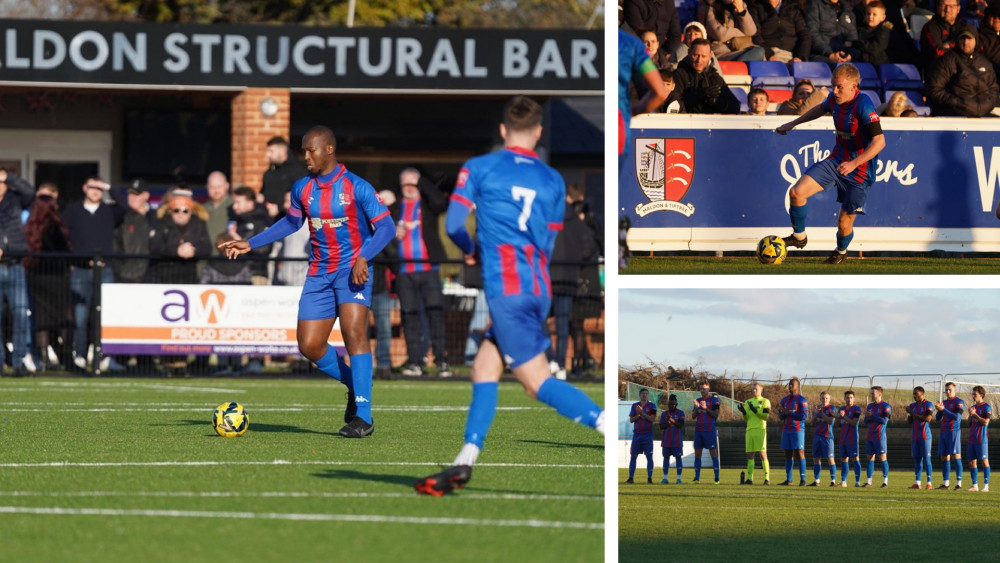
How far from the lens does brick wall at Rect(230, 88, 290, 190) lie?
20.8 meters

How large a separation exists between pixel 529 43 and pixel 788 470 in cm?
1255

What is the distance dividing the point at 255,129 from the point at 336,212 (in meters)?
11.5

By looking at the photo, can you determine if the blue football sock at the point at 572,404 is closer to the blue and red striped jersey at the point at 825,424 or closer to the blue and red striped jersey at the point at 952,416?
the blue and red striped jersey at the point at 825,424

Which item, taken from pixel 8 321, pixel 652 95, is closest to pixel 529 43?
pixel 8 321

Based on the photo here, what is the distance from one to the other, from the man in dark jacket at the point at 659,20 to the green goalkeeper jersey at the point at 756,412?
105 inches

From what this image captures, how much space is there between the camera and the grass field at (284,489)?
5.59 metres

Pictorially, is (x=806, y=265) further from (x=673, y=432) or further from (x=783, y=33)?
(x=783, y=33)

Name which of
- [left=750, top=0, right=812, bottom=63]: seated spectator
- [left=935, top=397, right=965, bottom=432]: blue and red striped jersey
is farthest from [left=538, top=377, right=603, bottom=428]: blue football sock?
[left=750, top=0, right=812, bottom=63]: seated spectator

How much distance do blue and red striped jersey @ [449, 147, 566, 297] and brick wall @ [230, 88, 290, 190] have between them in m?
14.4

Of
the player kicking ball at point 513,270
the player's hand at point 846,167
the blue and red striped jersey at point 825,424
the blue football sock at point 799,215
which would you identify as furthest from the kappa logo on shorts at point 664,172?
the player kicking ball at point 513,270

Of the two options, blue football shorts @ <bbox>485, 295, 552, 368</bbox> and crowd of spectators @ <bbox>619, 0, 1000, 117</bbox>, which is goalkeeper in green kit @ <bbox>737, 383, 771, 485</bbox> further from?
crowd of spectators @ <bbox>619, 0, 1000, 117</bbox>

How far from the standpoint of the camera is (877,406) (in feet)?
26.6

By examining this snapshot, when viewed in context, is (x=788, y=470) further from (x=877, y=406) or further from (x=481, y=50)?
(x=481, y=50)

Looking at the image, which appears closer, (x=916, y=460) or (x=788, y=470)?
(x=916, y=460)
